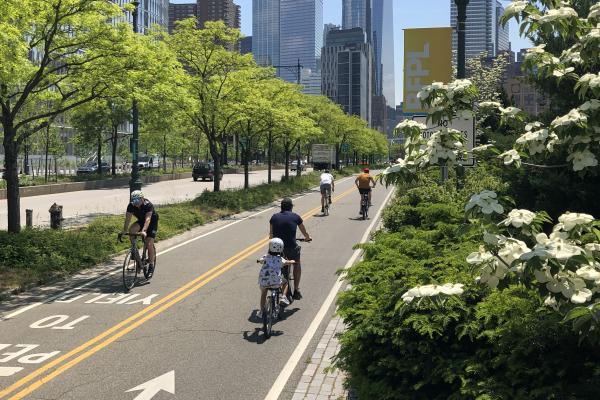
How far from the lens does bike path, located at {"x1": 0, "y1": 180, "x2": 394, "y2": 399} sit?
21.5 ft

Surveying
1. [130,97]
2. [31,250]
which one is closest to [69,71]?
[130,97]

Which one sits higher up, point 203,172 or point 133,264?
point 203,172

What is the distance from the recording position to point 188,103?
56.9 feet

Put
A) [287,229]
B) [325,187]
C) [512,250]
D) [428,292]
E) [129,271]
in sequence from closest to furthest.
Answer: [512,250]
[428,292]
[287,229]
[129,271]
[325,187]

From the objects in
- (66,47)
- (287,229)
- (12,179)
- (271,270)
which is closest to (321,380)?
(271,270)

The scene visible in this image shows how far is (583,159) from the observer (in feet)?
12.8

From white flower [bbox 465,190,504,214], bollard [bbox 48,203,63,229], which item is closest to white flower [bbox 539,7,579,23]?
white flower [bbox 465,190,504,214]

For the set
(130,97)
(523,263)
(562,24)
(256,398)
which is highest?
(130,97)

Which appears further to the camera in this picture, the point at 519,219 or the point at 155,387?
the point at 155,387

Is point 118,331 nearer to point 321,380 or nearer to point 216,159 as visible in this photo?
point 321,380

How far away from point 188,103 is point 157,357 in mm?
11186

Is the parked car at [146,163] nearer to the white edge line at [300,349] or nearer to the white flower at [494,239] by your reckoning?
the white edge line at [300,349]

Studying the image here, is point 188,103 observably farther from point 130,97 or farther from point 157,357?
point 157,357

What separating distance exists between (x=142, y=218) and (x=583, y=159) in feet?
31.3
